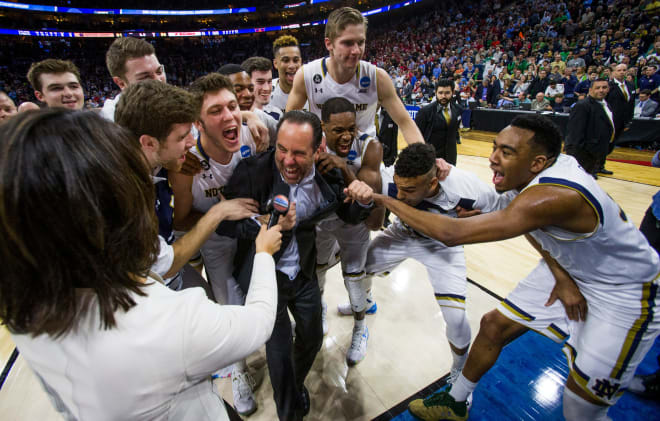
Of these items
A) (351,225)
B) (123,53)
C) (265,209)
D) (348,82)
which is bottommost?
(351,225)

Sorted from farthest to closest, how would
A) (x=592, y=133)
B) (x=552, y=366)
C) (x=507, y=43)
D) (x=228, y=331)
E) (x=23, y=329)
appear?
(x=507, y=43), (x=592, y=133), (x=552, y=366), (x=228, y=331), (x=23, y=329)

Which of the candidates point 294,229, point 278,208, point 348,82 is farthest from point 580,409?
point 348,82

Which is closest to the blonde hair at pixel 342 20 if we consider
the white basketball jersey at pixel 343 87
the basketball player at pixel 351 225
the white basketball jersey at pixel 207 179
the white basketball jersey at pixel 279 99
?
the white basketball jersey at pixel 343 87

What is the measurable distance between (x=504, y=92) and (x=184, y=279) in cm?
1345

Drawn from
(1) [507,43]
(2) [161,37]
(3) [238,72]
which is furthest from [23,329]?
(2) [161,37]

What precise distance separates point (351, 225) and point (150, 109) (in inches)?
68.1

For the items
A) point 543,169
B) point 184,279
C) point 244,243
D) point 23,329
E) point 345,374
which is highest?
point 543,169

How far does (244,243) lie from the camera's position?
2141mm

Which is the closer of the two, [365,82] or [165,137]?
[165,137]

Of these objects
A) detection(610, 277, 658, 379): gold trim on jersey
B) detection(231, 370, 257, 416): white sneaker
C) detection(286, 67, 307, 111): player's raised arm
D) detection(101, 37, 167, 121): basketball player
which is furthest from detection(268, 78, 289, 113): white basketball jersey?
detection(610, 277, 658, 379): gold trim on jersey

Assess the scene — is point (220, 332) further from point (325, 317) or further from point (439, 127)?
point (439, 127)

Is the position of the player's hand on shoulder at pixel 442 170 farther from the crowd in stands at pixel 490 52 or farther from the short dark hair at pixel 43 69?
the crowd in stands at pixel 490 52

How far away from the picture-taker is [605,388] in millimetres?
1714

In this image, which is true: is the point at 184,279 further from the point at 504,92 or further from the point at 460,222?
the point at 504,92
